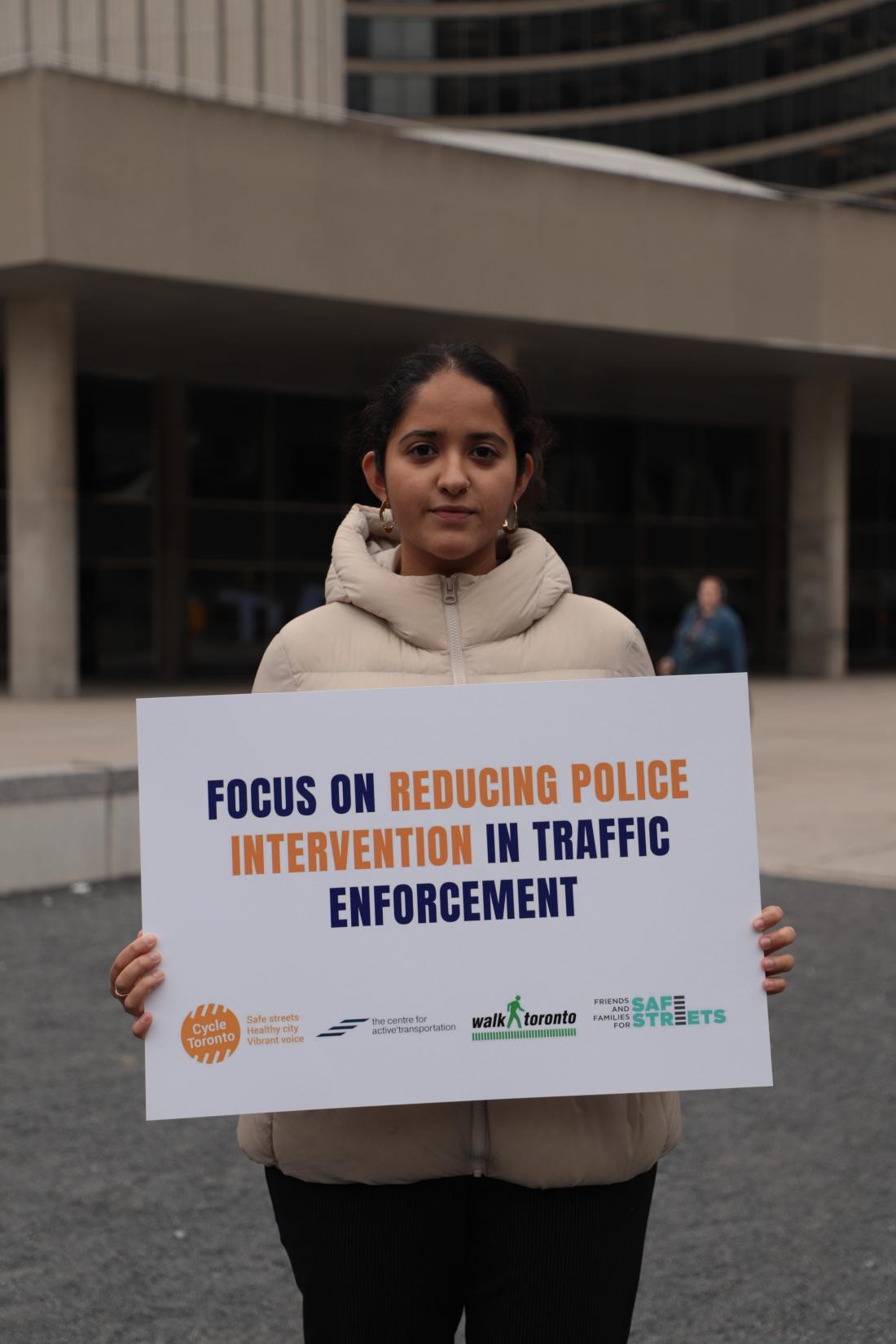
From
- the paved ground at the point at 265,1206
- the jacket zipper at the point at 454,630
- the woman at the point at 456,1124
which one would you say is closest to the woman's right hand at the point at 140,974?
the woman at the point at 456,1124

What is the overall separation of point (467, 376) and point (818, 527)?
98.2 ft

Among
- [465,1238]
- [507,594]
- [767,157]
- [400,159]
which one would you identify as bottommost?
[465,1238]

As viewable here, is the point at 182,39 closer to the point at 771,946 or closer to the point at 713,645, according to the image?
the point at 713,645

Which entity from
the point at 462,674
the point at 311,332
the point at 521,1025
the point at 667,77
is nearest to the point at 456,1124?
the point at 521,1025

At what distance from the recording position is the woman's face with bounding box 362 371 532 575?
7.20 feet

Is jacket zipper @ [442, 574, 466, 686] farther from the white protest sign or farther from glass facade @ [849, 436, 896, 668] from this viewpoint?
glass facade @ [849, 436, 896, 668]

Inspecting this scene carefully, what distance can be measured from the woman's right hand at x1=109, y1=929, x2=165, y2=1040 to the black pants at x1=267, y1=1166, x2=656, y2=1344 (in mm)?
325

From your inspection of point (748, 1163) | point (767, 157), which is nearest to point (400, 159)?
point (748, 1163)

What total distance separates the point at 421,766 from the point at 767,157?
2702 inches

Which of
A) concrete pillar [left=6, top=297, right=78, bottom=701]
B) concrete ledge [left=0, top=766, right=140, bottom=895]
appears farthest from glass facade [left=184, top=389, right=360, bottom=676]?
concrete ledge [left=0, top=766, right=140, bottom=895]

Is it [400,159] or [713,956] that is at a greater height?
[400,159]

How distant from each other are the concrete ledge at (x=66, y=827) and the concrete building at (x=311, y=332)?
13702 mm

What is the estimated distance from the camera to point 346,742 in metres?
2.25

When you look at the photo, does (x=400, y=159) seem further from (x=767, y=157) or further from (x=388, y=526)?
(x=767, y=157)
